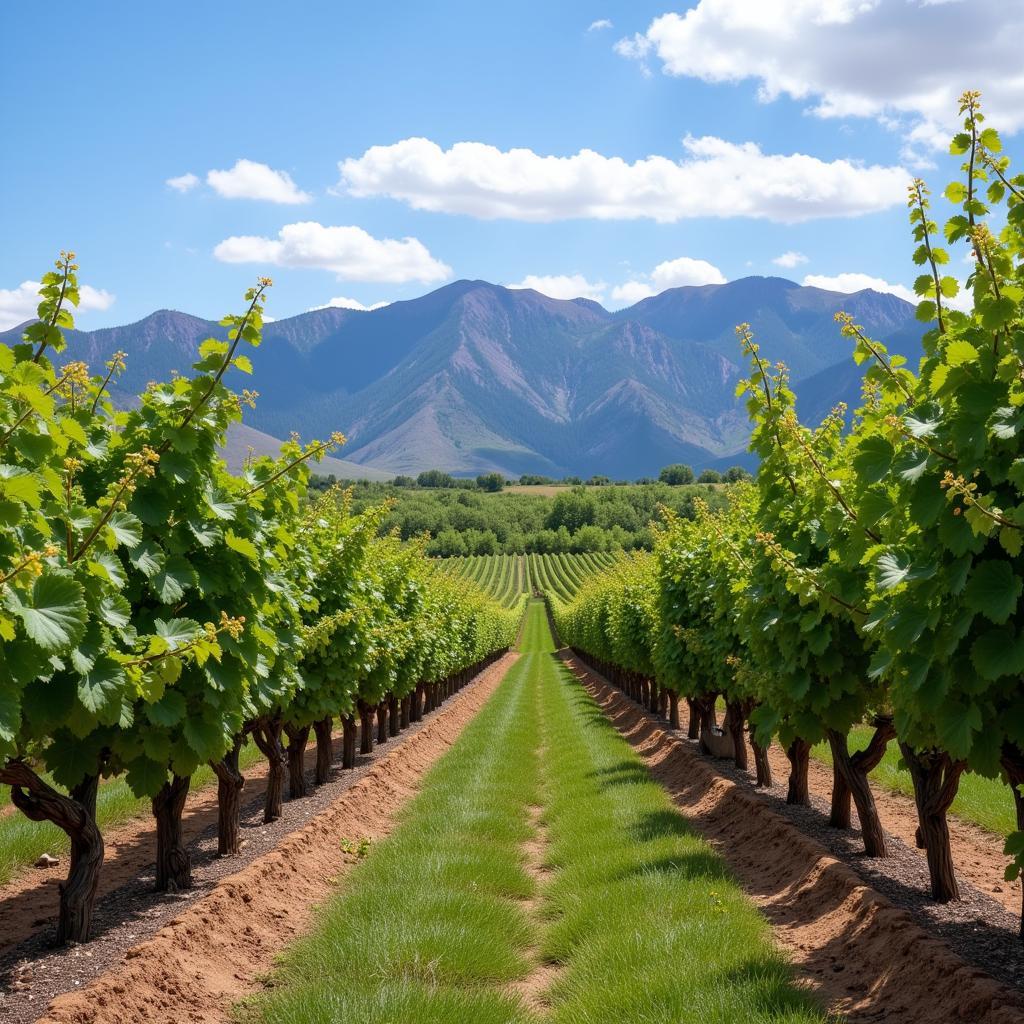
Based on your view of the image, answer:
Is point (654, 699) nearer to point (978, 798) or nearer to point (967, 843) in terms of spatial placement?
point (978, 798)

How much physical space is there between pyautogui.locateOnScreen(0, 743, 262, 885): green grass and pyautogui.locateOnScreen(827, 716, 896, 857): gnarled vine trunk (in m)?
7.89

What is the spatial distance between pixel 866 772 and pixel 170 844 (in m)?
7.27

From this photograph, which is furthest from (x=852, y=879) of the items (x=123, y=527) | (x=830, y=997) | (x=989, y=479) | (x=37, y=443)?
(x=37, y=443)

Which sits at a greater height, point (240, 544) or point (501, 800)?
point (240, 544)

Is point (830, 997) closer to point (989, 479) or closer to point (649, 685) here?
point (989, 479)

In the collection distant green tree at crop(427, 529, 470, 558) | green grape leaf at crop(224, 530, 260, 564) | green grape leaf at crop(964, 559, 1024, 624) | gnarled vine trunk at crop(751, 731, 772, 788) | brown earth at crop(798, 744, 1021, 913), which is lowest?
brown earth at crop(798, 744, 1021, 913)

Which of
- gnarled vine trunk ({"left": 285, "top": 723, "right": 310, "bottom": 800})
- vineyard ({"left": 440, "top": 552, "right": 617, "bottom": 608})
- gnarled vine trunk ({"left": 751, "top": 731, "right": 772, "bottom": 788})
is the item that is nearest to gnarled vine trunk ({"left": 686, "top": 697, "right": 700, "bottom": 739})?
gnarled vine trunk ({"left": 751, "top": 731, "right": 772, "bottom": 788})

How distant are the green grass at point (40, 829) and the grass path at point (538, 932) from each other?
12.7ft

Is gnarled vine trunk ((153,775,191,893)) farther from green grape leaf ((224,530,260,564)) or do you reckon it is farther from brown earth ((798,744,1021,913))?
brown earth ((798,744,1021,913))

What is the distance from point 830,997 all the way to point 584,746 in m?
14.1

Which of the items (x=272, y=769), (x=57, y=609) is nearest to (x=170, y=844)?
(x=272, y=769)

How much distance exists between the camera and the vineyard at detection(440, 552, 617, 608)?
5028 inches

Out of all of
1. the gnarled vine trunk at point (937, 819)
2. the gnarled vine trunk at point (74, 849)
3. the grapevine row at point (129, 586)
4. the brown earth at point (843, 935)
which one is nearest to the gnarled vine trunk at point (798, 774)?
the brown earth at point (843, 935)

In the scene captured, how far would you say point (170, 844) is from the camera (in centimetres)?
885
